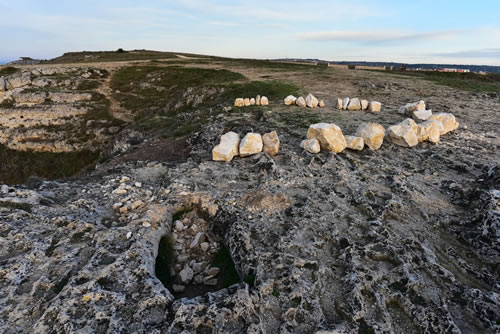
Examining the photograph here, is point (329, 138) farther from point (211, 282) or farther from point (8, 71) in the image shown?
point (8, 71)

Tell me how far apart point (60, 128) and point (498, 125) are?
44.8 metres

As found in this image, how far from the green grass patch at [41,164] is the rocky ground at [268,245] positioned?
23.8 m

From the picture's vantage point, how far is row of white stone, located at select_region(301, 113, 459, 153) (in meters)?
11.9

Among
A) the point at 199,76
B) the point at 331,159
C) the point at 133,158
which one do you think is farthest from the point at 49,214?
the point at 199,76

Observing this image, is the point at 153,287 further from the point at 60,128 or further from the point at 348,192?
the point at 60,128

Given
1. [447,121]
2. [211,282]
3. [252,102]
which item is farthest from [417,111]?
[211,282]

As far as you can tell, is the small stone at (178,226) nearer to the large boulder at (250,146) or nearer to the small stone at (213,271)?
the small stone at (213,271)

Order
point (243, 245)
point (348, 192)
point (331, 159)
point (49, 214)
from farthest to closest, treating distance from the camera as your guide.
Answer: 1. point (331, 159)
2. point (348, 192)
3. point (49, 214)
4. point (243, 245)

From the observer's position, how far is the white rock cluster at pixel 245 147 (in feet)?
38.1

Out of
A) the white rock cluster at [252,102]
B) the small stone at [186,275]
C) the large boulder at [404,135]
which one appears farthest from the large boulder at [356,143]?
the white rock cluster at [252,102]

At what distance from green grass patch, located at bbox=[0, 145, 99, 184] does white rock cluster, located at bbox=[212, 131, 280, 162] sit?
Result: 79.7 feet

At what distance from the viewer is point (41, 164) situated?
32312mm

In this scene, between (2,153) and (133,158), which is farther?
(2,153)

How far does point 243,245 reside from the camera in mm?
6875
